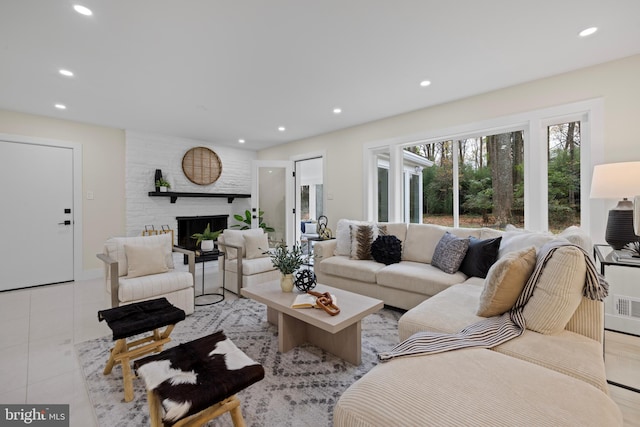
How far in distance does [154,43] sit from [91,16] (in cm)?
41

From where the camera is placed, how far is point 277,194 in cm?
568

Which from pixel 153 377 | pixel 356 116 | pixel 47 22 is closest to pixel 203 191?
pixel 356 116

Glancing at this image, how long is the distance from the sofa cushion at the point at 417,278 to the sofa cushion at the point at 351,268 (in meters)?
0.10

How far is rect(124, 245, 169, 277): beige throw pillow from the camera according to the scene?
110 inches

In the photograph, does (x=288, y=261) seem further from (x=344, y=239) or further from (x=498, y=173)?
(x=498, y=173)

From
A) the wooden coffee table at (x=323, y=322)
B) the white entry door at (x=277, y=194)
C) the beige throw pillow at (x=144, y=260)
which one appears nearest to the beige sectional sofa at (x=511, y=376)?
the wooden coffee table at (x=323, y=322)

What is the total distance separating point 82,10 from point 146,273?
2196 mm

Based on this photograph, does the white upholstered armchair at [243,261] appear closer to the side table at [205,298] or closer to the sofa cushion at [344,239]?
the side table at [205,298]

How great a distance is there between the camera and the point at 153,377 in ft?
4.02

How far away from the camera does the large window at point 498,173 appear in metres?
2.89

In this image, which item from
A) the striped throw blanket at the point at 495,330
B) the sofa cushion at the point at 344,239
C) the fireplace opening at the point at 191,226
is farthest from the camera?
the fireplace opening at the point at 191,226

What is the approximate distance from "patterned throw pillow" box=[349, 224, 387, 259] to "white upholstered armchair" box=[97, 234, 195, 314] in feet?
6.32

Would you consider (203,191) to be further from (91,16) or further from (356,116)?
(91,16)

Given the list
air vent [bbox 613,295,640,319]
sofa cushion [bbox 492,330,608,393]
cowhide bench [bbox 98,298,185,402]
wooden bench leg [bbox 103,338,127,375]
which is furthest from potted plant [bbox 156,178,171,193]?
air vent [bbox 613,295,640,319]
